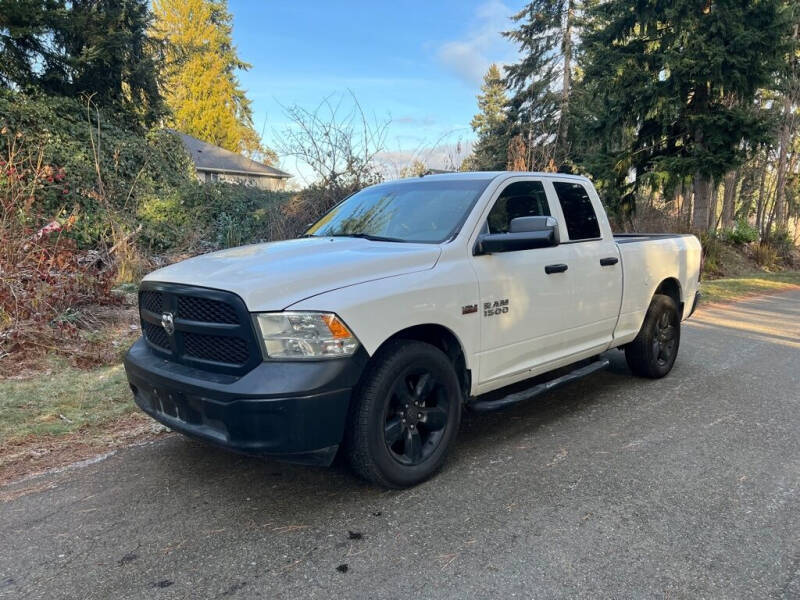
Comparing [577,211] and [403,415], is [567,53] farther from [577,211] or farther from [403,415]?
[403,415]

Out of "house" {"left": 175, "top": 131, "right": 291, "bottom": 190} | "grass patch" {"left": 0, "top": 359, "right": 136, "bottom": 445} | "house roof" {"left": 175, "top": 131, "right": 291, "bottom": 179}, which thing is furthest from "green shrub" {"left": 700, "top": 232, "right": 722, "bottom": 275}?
"house roof" {"left": 175, "top": 131, "right": 291, "bottom": 179}

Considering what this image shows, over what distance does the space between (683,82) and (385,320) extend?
15261 millimetres

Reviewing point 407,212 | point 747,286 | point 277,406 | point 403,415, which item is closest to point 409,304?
point 403,415

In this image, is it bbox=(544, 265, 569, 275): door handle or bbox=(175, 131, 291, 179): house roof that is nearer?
bbox=(544, 265, 569, 275): door handle

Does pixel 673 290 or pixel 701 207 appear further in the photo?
pixel 701 207

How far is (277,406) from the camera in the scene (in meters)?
2.86

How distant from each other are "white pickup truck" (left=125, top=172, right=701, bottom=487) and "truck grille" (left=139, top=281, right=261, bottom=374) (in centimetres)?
1

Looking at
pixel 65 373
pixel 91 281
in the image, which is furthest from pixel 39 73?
pixel 65 373

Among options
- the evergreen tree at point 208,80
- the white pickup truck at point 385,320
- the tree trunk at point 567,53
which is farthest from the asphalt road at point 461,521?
the evergreen tree at point 208,80

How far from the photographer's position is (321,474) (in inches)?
146

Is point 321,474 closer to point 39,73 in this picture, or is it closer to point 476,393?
point 476,393

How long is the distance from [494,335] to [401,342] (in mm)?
811

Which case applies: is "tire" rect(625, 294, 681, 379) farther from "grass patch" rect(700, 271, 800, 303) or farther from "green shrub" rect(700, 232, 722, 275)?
"green shrub" rect(700, 232, 722, 275)

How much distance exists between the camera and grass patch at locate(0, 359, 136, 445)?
442 centimetres
